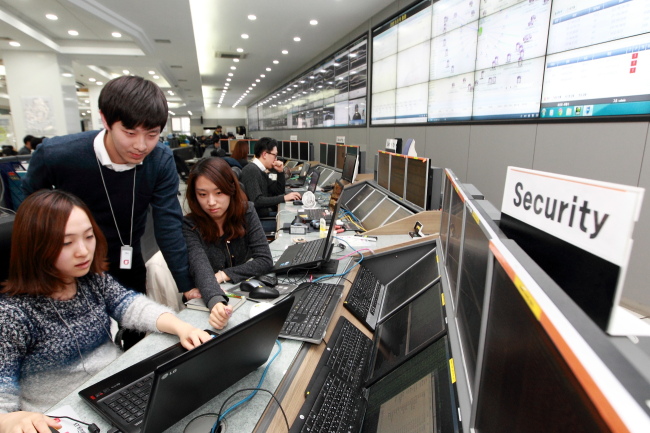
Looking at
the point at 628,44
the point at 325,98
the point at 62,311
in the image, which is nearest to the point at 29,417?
the point at 62,311

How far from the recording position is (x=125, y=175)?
4.99 feet

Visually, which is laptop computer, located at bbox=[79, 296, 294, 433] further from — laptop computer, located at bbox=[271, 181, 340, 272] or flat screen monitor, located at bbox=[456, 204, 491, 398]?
laptop computer, located at bbox=[271, 181, 340, 272]

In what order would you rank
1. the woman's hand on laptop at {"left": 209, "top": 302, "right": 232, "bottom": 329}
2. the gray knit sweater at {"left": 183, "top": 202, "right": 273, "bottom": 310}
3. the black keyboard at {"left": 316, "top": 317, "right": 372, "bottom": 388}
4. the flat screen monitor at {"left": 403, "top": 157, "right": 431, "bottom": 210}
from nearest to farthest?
the black keyboard at {"left": 316, "top": 317, "right": 372, "bottom": 388} < the woman's hand on laptop at {"left": 209, "top": 302, "right": 232, "bottom": 329} < the gray knit sweater at {"left": 183, "top": 202, "right": 273, "bottom": 310} < the flat screen monitor at {"left": 403, "top": 157, "right": 431, "bottom": 210}

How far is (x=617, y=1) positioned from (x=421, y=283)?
2.46 metres

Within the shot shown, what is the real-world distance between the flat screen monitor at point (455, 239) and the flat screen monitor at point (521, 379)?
508 millimetres

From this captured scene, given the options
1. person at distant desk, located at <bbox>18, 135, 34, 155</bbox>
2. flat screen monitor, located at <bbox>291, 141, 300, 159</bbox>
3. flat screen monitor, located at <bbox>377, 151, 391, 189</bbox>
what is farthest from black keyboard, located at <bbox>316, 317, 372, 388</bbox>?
person at distant desk, located at <bbox>18, 135, 34, 155</bbox>

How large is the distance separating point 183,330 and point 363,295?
0.80 meters

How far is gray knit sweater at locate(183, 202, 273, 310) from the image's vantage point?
156 cm

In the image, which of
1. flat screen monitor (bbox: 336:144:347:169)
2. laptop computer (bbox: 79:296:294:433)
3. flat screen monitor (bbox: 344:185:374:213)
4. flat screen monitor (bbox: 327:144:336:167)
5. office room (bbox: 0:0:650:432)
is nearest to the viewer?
office room (bbox: 0:0:650:432)

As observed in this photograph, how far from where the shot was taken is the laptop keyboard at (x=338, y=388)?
86 cm

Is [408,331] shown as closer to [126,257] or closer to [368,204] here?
[126,257]

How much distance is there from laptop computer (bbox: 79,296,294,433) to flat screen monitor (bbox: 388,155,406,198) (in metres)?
2.01

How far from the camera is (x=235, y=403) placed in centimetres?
87

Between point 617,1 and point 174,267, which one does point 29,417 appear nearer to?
point 174,267
